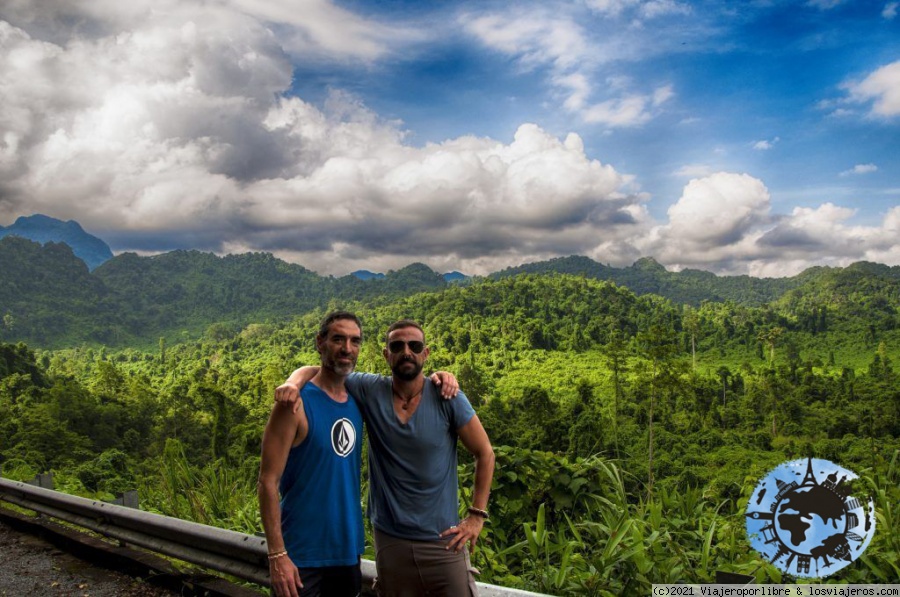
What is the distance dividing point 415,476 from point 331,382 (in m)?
0.40

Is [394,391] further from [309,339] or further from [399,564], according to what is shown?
[309,339]

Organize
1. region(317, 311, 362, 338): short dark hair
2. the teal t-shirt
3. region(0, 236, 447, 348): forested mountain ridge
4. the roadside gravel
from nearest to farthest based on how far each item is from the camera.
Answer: the teal t-shirt, region(317, 311, 362, 338): short dark hair, the roadside gravel, region(0, 236, 447, 348): forested mountain ridge

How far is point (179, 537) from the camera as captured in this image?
331 cm

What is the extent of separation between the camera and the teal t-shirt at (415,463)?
6.51 ft

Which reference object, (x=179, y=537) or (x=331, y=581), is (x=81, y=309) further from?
(x=331, y=581)

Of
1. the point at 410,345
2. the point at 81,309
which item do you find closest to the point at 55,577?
the point at 410,345

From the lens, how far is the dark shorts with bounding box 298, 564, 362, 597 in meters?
2.03

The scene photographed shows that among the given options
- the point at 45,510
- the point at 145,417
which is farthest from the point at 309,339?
the point at 45,510

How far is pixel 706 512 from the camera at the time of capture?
3420 millimetres

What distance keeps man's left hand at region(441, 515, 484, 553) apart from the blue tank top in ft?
1.07

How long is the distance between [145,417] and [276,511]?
52756mm

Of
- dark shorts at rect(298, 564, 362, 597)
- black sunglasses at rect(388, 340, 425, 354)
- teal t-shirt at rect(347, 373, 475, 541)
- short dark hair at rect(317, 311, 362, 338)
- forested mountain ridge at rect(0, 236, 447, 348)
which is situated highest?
forested mountain ridge at rect(0, 236, 447, 348)

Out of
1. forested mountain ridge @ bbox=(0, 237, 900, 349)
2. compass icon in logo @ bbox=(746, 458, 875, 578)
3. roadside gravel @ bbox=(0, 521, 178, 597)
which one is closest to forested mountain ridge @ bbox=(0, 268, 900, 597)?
compass icon in logo @ bbox=(746, 458, 875, 578)

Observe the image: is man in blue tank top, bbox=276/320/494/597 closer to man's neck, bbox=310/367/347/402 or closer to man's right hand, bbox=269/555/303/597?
man's neck, bbox=310/367/347/402
